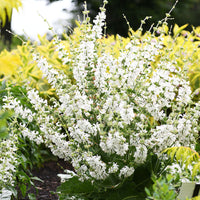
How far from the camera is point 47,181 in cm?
372

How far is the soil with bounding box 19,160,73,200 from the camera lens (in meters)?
3.19

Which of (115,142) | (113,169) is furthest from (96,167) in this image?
(115,142)

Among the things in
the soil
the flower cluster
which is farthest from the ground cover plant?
the soil

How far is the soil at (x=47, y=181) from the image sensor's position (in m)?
3.19

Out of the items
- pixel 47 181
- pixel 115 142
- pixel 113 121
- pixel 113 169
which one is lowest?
pixel 47 181

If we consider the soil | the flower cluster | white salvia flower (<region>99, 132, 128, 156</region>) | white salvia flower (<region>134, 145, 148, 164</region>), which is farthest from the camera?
the soil

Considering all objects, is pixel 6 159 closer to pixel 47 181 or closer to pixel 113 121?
pixel 113 121

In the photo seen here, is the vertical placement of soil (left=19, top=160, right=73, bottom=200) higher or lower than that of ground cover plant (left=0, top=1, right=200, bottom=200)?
lower

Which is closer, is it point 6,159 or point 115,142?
point 115,142

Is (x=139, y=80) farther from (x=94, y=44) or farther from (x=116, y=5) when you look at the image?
(x=116, y=5)

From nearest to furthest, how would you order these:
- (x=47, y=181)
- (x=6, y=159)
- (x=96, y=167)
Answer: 1. (x=96, y=167)
2. (x=6, y=159)
3. (x=47, y=181)

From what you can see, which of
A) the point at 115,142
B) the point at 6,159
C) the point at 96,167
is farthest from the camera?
the point at 6,159

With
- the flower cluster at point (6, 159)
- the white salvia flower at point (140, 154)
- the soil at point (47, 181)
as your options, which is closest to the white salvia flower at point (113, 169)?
the white salvia flower at point (140, 154)

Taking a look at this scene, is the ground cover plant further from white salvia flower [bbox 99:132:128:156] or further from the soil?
the soil
